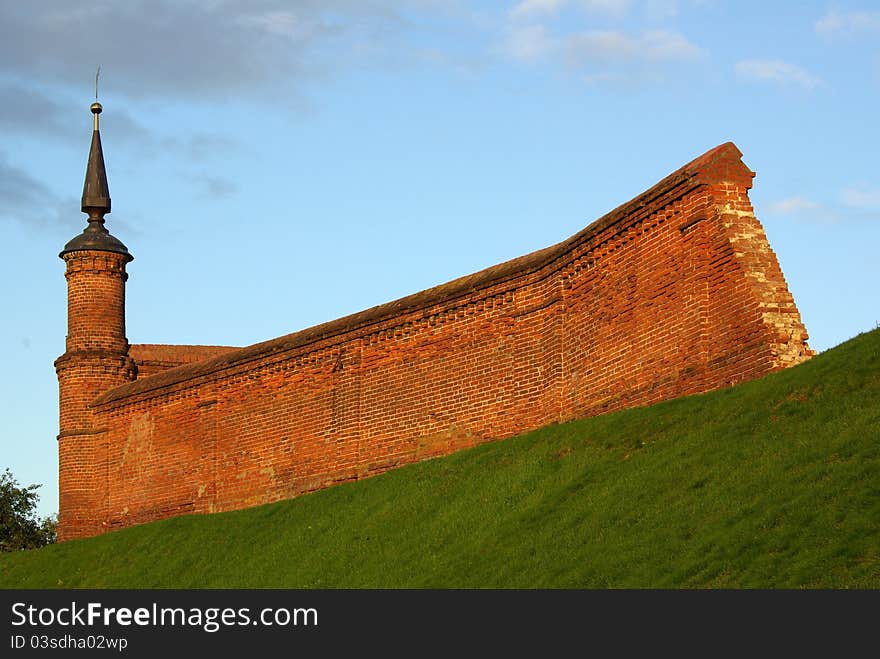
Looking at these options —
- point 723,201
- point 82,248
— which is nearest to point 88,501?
point 82,248

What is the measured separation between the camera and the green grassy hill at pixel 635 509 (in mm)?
11586

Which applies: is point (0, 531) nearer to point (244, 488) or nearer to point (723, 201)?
point (244, 488)

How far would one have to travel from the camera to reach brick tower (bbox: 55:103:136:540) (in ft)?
105

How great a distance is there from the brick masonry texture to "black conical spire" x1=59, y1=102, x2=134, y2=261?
1.11 feet

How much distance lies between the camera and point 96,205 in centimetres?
3388

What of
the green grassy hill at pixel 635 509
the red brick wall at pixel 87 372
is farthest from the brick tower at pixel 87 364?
the green grassy hill at pixel 635 509

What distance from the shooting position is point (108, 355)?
32719 millimetres

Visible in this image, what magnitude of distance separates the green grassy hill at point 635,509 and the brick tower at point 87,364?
907 centimetres

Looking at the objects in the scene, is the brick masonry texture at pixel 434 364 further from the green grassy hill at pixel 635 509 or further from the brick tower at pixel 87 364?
the green grassy hill at pixel 635 509

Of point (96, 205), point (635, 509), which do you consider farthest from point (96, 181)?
point (635, 509)

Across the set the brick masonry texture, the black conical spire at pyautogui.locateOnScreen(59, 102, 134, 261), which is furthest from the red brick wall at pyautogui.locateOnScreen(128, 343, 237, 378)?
the black conical spire at pyautogui.locateOnScreen(59, 102, 134, 261)

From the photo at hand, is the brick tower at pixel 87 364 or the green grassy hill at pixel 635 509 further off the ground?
the brick tower at pixel 87 364

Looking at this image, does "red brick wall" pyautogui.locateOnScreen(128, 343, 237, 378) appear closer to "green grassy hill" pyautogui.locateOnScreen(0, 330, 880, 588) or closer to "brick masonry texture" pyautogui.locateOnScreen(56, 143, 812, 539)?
"brick masonry texture" pyautogui.locateOnScreen(56, 143, 812, 539)

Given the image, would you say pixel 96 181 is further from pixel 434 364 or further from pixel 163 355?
pixel 434 364
